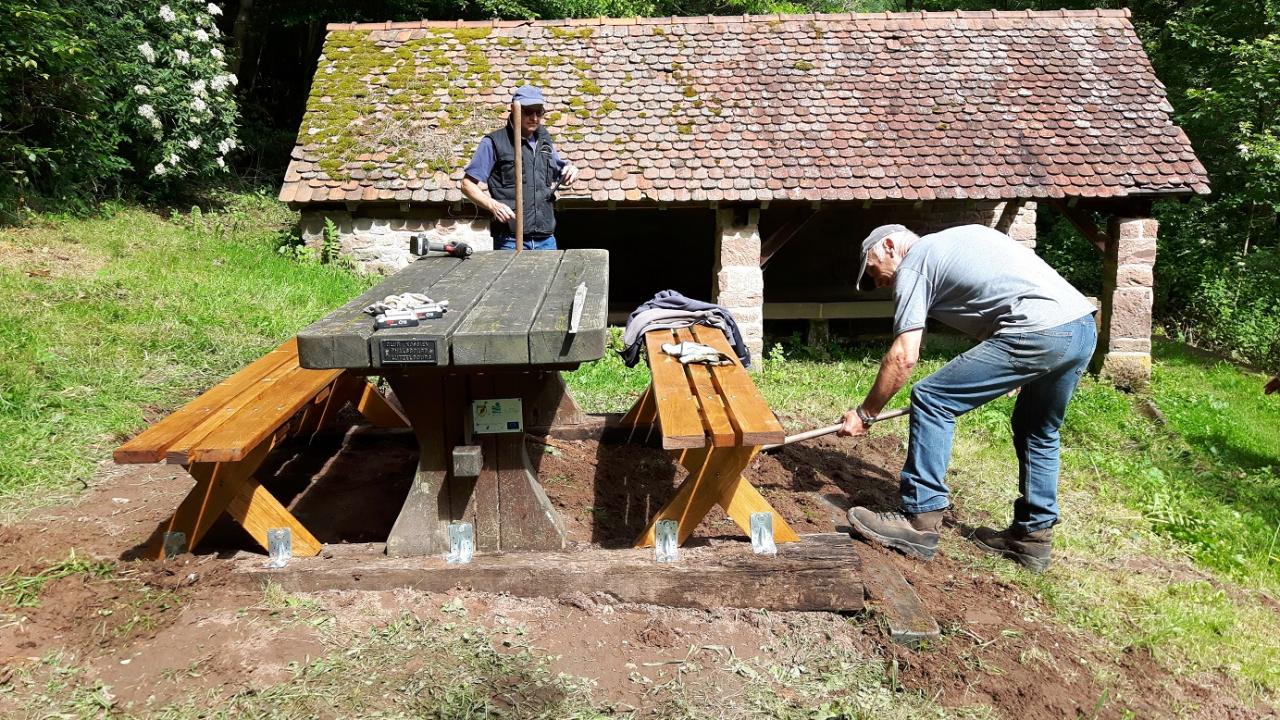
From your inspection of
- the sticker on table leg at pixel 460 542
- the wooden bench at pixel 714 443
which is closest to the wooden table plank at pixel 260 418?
the sticker on table leg at pixel 460 542

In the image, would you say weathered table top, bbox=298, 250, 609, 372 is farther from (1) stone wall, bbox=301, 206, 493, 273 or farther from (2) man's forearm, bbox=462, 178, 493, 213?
(1) stone wall, bbox=301, 206, 493, 273

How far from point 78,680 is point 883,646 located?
8.26 feet

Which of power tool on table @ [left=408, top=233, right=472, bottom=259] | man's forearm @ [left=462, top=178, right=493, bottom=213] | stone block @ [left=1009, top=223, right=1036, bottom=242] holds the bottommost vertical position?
stone block @ [left=1009, top=223, right=1036, bottom=242]

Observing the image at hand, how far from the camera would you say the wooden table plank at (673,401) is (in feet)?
9.17

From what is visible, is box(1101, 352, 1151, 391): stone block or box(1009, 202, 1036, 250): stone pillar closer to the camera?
box(1101, 352, 1151, 391): stone block

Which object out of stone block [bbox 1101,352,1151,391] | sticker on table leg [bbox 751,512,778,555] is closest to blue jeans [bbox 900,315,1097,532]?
sticker on table leg [bbox 751,512,778,555]

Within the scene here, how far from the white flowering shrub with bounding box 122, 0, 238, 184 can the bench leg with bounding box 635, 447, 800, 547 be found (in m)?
10.1

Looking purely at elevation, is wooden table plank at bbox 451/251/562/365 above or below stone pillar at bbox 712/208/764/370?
above

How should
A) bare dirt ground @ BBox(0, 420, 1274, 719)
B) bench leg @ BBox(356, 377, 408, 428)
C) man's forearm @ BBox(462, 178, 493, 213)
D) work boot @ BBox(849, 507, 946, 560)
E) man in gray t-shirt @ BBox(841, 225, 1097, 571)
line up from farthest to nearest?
man's forearm @ BBox(462, 178, 493, 213) → bench leg @ BBox(356, 377, 408, 428) → work boot @ BBox(849, 507, 946, 560) → man in gray t-shirt @ BBox(841, 225, 1097, 571) → bare dirt ground @ BBox(0, 420, 1274, 719)

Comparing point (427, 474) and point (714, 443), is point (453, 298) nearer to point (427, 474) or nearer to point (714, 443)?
point (427, 474)

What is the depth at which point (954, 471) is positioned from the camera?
16.5ft

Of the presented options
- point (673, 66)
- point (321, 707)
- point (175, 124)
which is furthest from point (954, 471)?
point (175, 124)

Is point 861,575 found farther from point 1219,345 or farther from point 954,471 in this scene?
point 1219,345

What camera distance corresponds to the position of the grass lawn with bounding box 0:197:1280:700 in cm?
363
